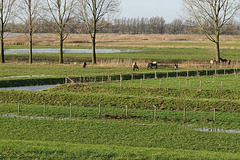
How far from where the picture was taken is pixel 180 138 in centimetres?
2419

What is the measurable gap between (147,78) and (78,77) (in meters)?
9.60

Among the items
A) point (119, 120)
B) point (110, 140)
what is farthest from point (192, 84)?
point (110, 140)

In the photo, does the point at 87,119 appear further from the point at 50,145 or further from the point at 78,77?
the point at 78,77

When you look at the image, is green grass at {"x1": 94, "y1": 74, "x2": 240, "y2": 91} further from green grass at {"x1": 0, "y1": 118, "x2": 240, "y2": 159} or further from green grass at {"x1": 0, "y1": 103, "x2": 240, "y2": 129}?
green grass at {"x1": 0, "y1": 118, "x2": 240, "y2": 159}

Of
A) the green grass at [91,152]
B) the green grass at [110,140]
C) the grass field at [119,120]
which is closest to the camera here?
the green grass at [91,152]

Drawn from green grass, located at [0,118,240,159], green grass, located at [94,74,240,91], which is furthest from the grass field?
green grass, located at [94,74,240,91]

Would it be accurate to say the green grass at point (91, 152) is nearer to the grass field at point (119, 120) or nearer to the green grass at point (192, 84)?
the grass field at point (119, 120)

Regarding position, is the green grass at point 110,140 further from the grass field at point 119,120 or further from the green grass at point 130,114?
the green grass at point 130,114

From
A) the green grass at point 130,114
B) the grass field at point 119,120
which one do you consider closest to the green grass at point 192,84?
the grass field at point 119,120

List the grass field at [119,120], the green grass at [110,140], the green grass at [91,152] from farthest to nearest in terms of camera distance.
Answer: the grass field at [119,120] < the green grass at [110,140] < the green grass at [91,152]

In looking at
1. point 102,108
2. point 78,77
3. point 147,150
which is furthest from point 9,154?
point 78,77

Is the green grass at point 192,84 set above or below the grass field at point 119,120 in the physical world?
above

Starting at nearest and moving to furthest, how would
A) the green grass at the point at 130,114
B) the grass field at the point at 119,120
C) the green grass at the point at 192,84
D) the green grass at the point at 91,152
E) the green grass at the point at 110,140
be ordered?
the green grass at the point at 91,152 → the green grass at the point at 110,140 → the grass field at the point at 119,120 → the green grass at the point at 130,114 → the green grass at the point at 192,84

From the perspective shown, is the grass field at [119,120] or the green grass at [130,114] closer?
the grass field at [119,120]
